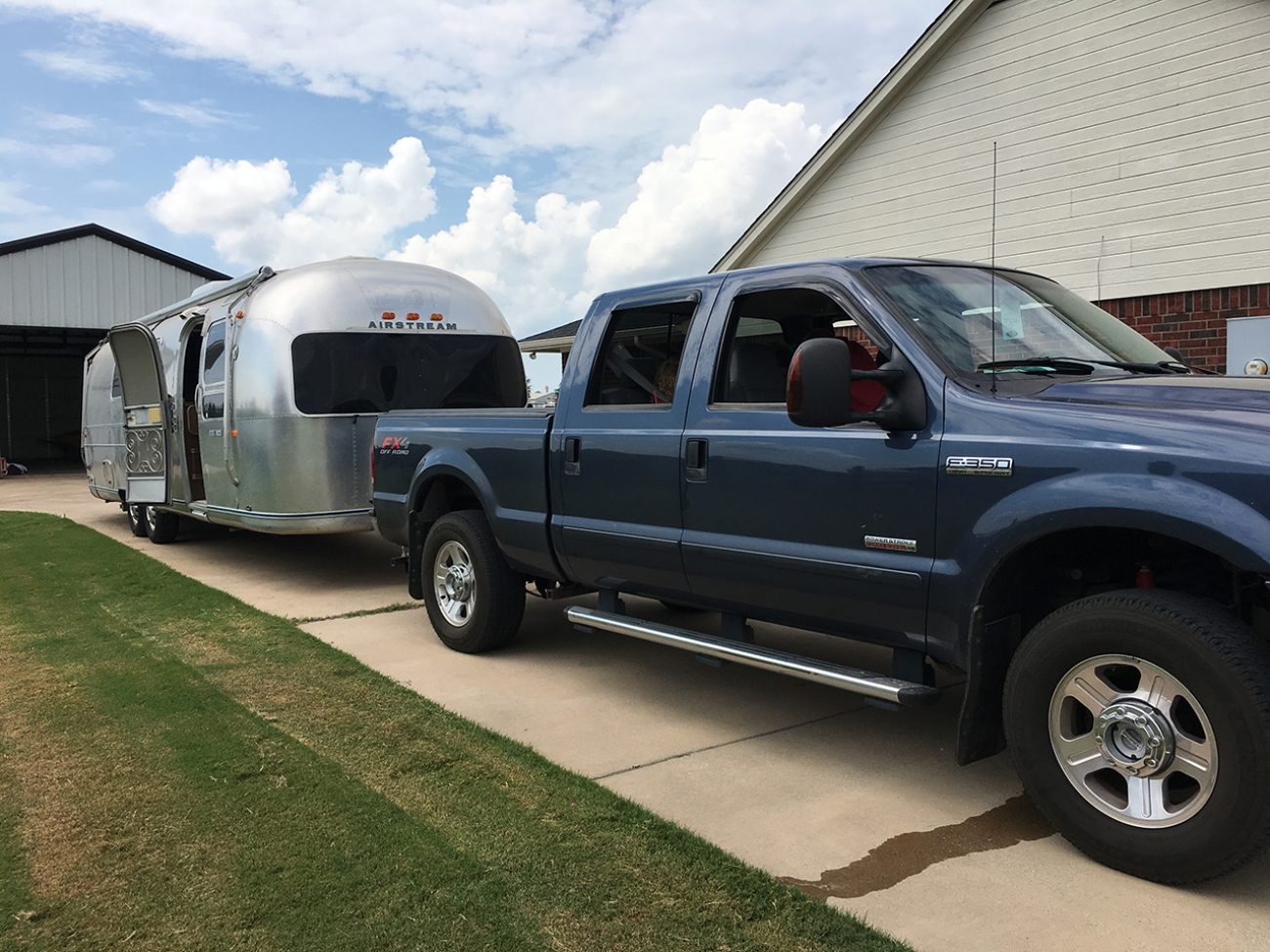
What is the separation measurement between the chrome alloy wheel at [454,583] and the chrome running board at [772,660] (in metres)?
1.03

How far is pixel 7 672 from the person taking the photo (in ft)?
19.9

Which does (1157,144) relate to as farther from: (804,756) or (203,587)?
(203,587)

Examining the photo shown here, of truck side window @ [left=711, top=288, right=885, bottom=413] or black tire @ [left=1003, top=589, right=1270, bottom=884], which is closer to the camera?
black tire @ [left=1003, top=589, right=1270, bottom=884]

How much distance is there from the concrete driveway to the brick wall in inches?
219

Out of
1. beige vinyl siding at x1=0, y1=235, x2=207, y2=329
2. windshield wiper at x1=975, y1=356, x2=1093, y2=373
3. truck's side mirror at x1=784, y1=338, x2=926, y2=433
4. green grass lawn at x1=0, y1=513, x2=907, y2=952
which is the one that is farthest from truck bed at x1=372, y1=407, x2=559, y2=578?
beige vinyl siding at x1=0, y1=235, x2=207, y2=329

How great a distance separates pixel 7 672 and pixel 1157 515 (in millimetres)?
6050

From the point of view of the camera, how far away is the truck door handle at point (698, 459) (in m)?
4.73

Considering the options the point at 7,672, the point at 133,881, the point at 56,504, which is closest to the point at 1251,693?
the point at 133,881

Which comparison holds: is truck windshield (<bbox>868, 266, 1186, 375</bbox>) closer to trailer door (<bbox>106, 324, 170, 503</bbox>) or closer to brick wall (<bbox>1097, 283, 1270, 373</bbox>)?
brick wall (<bbox>1097, 283, 1270, 373</bbox>)

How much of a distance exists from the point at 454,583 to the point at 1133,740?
4.32m

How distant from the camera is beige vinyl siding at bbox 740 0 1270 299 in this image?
9.42 m

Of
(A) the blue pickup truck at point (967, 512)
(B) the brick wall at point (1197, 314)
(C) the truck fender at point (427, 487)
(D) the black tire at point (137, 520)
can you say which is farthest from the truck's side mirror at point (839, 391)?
(D) the black tire at point (137, 520)

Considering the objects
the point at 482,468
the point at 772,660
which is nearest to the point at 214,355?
the point at 482,468

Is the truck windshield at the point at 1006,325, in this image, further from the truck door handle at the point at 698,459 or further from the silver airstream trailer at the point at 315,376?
the silver airstream trailer at the point at 315,376
